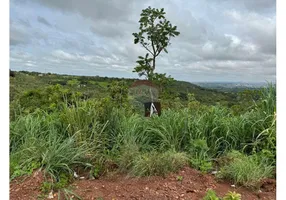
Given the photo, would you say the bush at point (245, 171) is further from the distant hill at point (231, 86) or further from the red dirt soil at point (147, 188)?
the distant hill at point (231, 86)

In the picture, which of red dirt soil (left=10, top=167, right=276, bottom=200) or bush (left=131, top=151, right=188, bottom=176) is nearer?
red dirt soil (left=10, top=167, right=276, bottom=200)

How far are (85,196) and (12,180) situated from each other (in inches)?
23.4

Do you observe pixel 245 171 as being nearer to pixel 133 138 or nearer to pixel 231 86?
pixel 133 138

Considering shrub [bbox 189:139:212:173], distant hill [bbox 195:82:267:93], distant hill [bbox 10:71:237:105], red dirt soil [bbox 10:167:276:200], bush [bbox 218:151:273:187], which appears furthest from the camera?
distant hill [bbox 10:71:237:105]

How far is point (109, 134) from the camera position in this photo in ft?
9.53

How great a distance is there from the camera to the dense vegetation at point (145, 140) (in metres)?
2.38

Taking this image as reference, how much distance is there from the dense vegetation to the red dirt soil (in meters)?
0.07

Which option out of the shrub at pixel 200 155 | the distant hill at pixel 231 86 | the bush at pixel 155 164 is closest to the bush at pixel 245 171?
the shrub at pixel 200 155

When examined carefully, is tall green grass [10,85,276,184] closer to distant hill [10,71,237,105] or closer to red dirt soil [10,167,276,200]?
red dirt soil [10,167,276,200]

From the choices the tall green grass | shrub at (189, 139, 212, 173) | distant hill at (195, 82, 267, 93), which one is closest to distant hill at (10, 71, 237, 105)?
distant hill at (195, 82, 267, 93)

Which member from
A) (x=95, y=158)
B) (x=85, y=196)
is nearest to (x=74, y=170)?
(x=95, y=158)

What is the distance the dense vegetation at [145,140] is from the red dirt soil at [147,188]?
0.24ft

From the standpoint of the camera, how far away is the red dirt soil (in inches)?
82.1

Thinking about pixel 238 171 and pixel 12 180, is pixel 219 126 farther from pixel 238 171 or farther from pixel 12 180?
pixel 12 180
